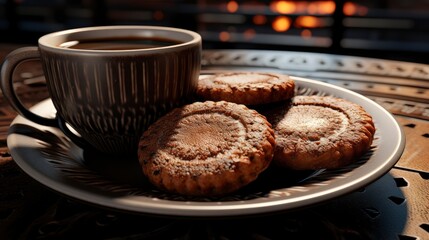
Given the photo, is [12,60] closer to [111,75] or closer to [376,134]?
[111,75]

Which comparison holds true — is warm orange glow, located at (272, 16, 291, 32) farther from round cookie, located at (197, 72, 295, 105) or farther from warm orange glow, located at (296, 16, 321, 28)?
round cookie, located at (197, 72, 295, 105)

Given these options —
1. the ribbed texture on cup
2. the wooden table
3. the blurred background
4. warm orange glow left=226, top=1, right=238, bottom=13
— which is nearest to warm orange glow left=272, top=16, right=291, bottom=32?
the blurred background

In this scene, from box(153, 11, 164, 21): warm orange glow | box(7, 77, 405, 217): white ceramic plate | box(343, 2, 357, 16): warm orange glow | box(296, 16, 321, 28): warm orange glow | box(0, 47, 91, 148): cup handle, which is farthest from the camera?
box(153, 11, 164, 21): warm orange glow

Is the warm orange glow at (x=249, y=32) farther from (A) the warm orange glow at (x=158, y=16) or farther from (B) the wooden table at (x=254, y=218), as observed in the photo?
(B) the wooden table at (x=254, y=218)

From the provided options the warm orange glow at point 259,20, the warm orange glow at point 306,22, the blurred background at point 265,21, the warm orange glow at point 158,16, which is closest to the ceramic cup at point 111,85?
the blurred background at point 265,21

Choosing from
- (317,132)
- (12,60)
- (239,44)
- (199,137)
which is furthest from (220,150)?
(239,44)

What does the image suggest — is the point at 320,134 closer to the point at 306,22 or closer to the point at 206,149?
the point at 206,149
